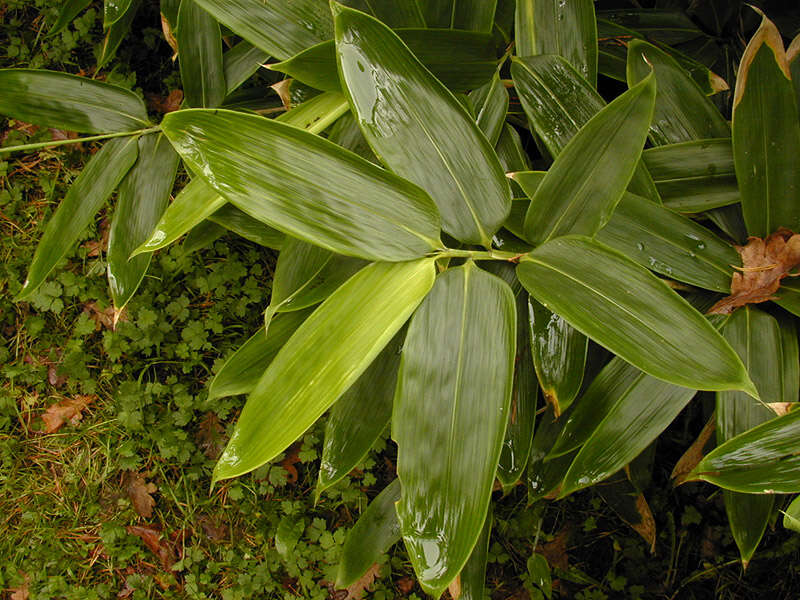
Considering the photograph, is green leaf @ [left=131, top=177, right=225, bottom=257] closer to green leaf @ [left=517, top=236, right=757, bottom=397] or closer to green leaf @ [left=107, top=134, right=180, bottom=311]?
green leaf @ [left=107, top=134, right=180, bottom=311]

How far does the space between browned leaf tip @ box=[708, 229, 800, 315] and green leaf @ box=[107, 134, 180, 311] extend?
0.92m

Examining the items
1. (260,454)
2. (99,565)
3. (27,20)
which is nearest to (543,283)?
(260,454)

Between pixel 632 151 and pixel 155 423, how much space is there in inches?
60.9

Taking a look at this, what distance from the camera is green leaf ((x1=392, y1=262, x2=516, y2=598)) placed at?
2.17 ft

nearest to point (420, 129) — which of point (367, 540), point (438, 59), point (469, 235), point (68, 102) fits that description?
point (469, 235)

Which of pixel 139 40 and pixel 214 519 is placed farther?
pixel 139 40

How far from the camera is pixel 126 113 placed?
111 cm

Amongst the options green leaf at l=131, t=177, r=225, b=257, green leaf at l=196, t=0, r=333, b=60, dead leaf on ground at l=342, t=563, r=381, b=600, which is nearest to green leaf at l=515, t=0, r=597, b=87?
green leaf at l=196, t=0, r=333, b=60

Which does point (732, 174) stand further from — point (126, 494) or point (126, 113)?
point (126, 494)

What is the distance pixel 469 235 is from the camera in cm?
77

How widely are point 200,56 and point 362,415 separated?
2.35 feet

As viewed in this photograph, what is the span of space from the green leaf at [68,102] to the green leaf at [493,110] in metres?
0.60

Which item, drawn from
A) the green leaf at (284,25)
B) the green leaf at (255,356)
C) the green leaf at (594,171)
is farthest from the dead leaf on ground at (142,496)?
the green leaf at (594,171)

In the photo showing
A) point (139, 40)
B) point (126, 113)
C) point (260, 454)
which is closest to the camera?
point (260, 454)
